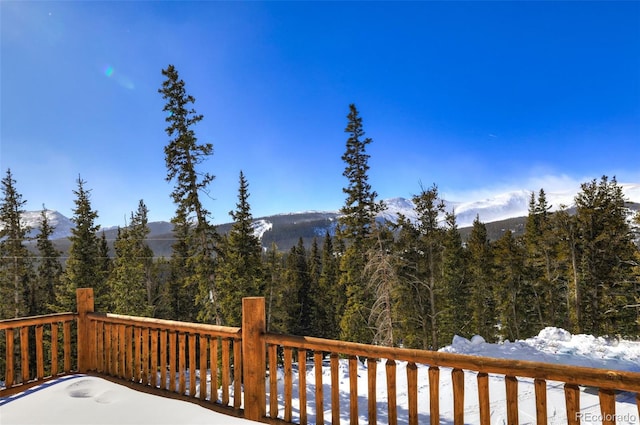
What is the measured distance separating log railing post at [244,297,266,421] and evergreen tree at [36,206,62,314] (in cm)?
3077

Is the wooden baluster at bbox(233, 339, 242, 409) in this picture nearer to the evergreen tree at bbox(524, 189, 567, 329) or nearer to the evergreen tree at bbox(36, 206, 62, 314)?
the evergreen tree at bbox(524, 189, 567, 329)

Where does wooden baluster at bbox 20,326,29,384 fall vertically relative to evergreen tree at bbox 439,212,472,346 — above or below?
above

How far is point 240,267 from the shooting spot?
2172 cm

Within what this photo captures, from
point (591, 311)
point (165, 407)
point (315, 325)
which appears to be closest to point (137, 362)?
point (165, 407)

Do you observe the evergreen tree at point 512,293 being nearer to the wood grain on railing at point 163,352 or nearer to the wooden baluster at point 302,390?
the wood grain on railing at point 163,352

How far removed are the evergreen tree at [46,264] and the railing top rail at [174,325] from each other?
28.7 m

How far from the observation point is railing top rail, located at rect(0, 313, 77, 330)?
4.32 metres

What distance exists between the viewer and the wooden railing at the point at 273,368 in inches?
92.6

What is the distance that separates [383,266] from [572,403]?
444 inches

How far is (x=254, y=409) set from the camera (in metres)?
3.42

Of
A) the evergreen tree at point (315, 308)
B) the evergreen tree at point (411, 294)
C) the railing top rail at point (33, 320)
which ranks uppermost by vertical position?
the railing top rail at point (33, 320)

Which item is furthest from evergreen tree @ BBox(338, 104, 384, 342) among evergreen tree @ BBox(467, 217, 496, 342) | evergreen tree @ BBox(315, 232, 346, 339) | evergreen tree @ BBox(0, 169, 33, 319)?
evergreen tree @ BBox(0, 169, 33, 319)

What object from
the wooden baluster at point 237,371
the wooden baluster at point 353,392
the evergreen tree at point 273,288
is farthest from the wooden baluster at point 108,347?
the evergreen tree at point 273,288

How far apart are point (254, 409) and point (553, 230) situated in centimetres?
2714
